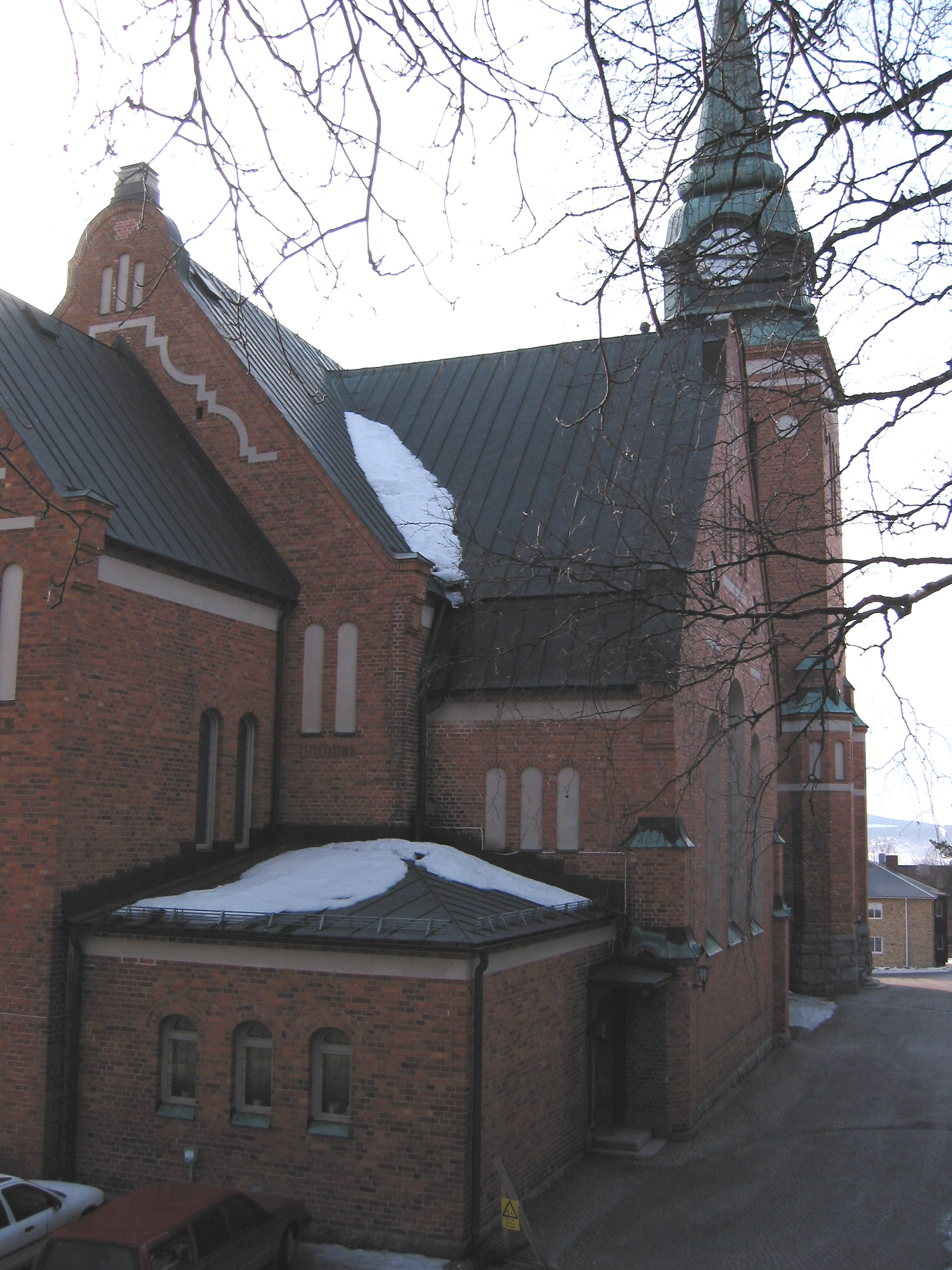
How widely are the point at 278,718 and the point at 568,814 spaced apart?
4170 mm

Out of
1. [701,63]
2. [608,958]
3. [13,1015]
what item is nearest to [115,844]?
[13,1015]

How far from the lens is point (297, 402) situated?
1856 cm

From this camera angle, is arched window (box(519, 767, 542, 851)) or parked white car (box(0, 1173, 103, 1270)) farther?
arched window (box(519, 767, 542, 851))

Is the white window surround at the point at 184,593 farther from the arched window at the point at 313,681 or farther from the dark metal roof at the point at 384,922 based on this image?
the dark metal roof at the point at 384,922

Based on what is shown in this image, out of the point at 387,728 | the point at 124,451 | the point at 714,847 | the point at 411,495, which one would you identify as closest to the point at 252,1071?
the point at 387,728

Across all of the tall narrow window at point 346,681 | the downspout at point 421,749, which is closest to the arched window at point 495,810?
the downspout at point 421,749

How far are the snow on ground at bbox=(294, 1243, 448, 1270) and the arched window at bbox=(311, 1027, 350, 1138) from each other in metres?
1.07

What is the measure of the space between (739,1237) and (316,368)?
1598 cm

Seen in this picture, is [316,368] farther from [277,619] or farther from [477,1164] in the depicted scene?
[477,1164]

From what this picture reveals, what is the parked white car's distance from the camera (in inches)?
392

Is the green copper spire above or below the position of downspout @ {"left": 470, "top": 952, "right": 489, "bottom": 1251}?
above

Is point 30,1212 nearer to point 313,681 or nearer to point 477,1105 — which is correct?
point 477,1105

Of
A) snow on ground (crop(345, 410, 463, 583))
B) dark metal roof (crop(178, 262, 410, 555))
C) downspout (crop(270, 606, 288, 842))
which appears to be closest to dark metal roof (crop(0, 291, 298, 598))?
downspout (crop(270, 606, 288, 842))

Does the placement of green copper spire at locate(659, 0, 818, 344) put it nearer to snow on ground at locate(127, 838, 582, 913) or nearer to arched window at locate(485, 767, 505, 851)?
snow on ground at locate(127, 838, 582, 913)
